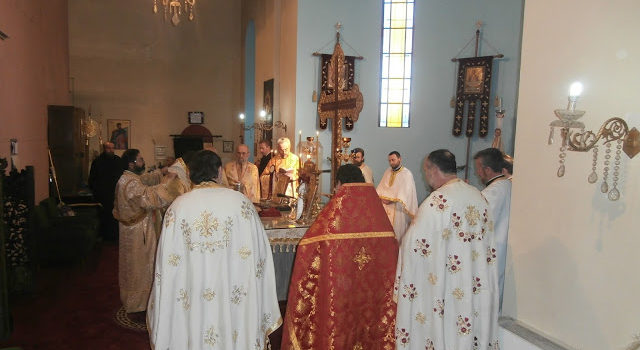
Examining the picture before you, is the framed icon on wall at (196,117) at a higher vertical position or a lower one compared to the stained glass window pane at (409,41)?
lower

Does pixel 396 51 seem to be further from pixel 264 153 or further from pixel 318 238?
pixel 318 238

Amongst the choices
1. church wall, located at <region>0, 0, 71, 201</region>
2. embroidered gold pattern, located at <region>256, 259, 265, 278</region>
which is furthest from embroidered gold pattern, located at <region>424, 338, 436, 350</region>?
church wall, located at <region>0, 0, 71, 201</region>

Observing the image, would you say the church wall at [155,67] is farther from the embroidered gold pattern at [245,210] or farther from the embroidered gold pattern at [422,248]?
the embroidered gold pattern at [422,248]

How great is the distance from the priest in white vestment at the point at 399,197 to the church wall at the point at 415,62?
2.31m

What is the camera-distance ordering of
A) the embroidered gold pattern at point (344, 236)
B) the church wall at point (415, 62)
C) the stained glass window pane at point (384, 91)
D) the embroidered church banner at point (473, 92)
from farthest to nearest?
the stained glass window pane at point (384, 91)
the church wall at point (415, 62)
the embroidered church banner at point (473, 92)
the embroidered gold pattern at point (344, 236)

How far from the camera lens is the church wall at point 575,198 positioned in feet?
7.63

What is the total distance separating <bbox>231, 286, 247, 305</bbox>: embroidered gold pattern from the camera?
3053 millimetres

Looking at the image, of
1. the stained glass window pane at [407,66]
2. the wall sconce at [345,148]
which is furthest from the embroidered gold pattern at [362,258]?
the stained glass window pane at [407,66]

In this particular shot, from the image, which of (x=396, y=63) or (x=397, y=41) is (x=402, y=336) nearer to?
(x=396, y=63)

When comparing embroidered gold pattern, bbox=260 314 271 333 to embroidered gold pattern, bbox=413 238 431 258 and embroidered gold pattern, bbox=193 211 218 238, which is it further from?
embroidered gold pattern, bbox=413 238 431 258

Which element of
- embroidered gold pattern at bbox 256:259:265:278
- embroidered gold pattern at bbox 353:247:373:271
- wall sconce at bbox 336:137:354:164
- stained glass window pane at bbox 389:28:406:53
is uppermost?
stained glass window pane at bbox 389:28:406:53

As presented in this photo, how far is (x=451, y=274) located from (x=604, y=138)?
124cm

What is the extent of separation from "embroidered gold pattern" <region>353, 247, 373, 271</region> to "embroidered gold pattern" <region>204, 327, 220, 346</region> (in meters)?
1.20

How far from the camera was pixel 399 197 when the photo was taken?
763 centimetres
